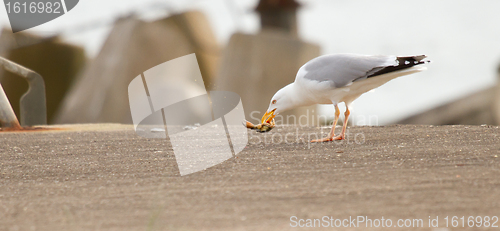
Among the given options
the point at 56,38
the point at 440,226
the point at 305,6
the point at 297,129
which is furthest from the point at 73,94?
the point at 440,226

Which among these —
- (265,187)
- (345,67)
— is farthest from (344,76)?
(265,187)

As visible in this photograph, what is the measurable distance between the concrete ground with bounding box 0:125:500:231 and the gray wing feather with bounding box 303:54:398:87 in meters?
0.39

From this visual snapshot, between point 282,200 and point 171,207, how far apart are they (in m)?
0.33

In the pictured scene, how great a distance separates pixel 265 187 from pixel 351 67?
128 cm

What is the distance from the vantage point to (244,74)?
760 centimetres

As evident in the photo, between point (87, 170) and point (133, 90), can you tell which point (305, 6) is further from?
point (87, 170)

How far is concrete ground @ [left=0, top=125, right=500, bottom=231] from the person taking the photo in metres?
1.12

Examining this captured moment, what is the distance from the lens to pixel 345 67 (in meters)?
2.48

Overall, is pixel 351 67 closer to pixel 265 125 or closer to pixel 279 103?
pixel 279 103

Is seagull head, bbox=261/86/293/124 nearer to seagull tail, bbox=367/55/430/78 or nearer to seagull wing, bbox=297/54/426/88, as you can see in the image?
seagull wing, bbox=297/54/426/88

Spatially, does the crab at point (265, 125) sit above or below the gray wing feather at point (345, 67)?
below

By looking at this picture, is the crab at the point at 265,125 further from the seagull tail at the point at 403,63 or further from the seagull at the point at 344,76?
the seagull tail at the point at 403,63

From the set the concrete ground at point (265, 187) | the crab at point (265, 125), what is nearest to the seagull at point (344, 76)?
the crab at point (265, 125)

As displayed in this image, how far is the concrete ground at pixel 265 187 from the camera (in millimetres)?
1116
